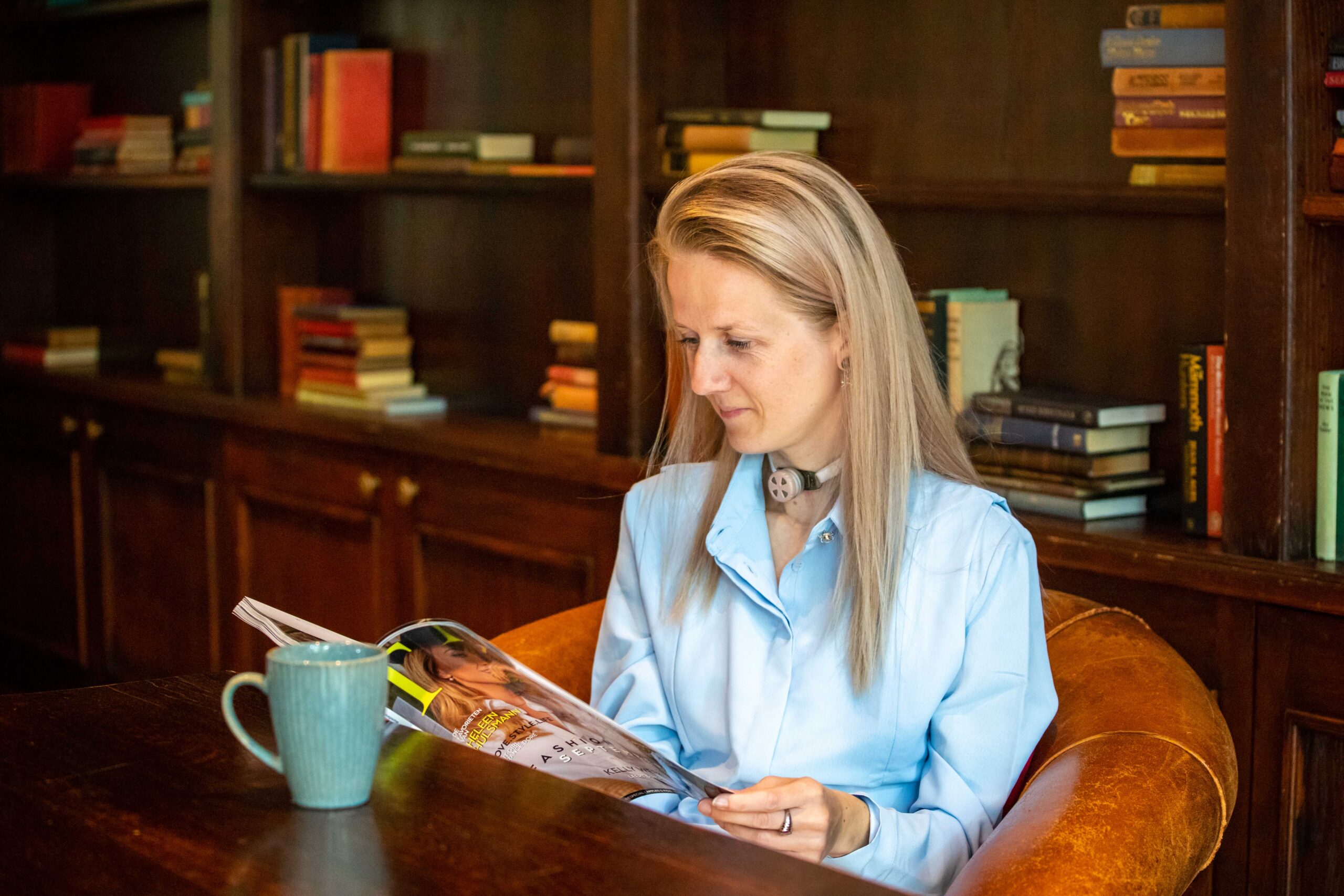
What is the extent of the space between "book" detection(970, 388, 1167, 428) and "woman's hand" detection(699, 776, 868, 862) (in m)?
0.91

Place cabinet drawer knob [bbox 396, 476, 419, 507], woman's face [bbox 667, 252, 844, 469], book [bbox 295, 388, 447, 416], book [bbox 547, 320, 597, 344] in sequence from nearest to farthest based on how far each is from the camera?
1. woman's face [bbox 667, 252, 844, 469]
2. book [bbox 547, 320, 597, 344]
3. cabinet drawer knob [bbox 396, 476, 419, 507]
4. book [bbox 295, 388, 447, 416]

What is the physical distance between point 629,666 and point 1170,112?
1045 mm

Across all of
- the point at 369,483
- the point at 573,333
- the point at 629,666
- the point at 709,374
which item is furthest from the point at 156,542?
the point at 709,374

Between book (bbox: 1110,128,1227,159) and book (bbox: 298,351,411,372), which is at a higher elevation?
book (bbox: 1110,128,1227,159)

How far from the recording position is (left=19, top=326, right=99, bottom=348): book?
162 inches

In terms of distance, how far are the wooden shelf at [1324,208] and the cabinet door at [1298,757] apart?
0.46 meters

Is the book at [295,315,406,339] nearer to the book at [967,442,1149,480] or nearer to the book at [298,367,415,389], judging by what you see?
the book at [298,367,415,389]

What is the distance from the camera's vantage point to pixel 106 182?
12.7 feet

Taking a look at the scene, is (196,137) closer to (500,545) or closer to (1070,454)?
(500,545)

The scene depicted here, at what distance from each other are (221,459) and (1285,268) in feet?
8.08

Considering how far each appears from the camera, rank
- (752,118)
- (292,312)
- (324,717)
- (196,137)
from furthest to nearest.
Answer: (196,137) → (292,312) → (752,118) → (324,717)

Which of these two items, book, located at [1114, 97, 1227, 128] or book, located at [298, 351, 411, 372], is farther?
book, located at [298, 351, 411, 372]

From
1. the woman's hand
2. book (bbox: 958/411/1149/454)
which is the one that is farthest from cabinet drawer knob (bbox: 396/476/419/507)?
the woman's hand

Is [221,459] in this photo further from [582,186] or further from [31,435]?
[582,186]
